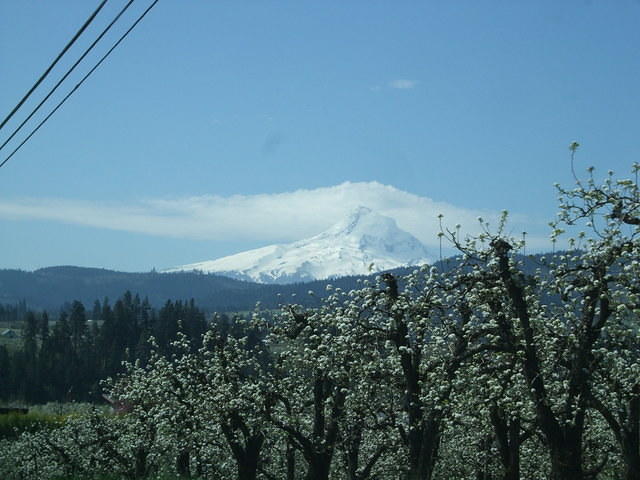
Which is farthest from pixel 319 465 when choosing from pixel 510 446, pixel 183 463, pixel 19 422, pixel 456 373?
pixel 19 422

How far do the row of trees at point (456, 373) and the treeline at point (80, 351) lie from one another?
8897cm

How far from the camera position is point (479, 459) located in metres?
31.5

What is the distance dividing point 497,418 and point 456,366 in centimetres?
402

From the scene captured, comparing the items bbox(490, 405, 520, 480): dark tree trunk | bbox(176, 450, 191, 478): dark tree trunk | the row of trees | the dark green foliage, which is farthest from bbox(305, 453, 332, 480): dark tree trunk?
the dark green foliage

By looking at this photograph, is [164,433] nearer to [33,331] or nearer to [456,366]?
[456,366]

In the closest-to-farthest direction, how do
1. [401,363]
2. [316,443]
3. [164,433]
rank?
1. [401,363]
2. [316,443]
3. [164,433]

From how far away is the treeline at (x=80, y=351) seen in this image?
137 metres

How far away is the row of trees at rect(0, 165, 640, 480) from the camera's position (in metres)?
16.5

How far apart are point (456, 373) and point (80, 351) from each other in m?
147

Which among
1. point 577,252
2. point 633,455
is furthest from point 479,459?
point 577,252

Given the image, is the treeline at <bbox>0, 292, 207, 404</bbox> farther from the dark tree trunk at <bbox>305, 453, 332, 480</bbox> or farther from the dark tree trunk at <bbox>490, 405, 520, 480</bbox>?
the dark tree trunk at <bbox>490, 405, 520, 480</bbox>

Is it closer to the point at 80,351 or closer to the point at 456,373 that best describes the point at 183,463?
the point at 456,373

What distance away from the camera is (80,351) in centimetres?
15625

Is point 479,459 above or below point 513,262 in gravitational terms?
below
